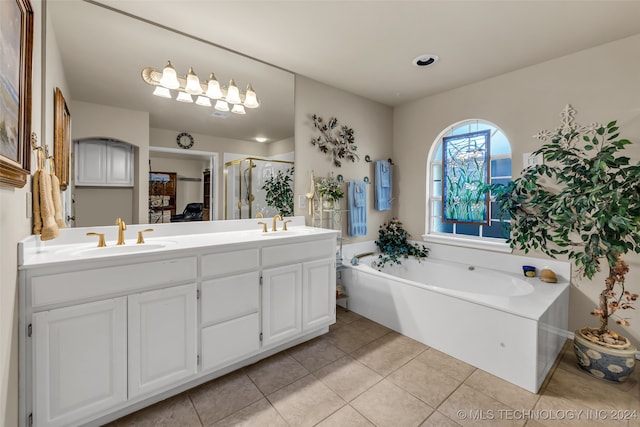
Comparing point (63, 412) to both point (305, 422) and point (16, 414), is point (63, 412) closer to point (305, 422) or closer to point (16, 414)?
point (16, 414)

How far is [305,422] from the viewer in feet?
5.19

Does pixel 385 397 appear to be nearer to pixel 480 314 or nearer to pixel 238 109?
pixel 480 314

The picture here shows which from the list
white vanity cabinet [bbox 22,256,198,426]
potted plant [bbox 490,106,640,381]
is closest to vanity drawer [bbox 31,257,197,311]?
white vanity cabinet [bbox 22,256,198,426]

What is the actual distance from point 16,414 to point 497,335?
8.61ft

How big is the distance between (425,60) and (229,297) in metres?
2.54

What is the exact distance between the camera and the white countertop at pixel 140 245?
1379 mm

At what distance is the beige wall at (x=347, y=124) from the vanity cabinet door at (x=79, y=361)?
183 cm

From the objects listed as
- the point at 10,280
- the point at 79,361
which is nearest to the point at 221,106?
the point at 10,280

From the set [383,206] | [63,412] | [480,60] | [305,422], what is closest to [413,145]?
[383,206]

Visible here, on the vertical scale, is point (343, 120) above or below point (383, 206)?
above

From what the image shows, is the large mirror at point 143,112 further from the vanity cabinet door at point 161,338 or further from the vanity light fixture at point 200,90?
the vanity cabinet door at point 161,338

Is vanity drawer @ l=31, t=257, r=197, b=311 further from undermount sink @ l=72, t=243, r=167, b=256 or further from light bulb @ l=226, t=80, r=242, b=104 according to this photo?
light bulb @ l=226, t=80, r=242, b=104

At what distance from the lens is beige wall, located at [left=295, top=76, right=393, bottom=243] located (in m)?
2.95

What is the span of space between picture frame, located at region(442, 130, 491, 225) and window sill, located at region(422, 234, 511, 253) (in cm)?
19
